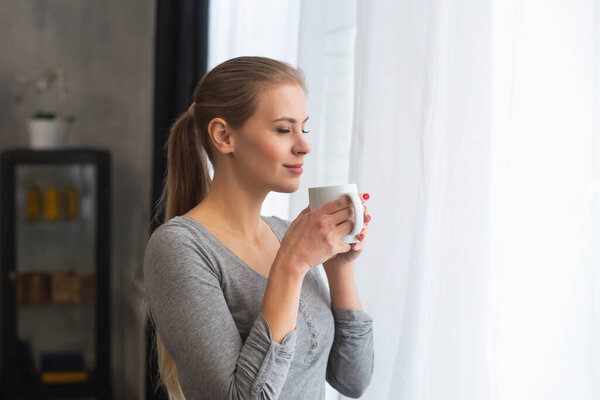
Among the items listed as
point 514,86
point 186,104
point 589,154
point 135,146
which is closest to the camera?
point 589,154

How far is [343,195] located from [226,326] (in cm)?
27

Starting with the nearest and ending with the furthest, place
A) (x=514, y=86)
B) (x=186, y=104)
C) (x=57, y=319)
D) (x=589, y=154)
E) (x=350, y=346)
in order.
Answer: (x=589, y=154) < (x=514, y=86) < (x=350, y=346) < (x=186, y=104) < (x=57, y=319)

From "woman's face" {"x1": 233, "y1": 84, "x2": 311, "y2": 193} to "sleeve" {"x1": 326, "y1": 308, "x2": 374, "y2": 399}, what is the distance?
283mm

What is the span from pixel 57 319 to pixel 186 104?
1870 millimetres

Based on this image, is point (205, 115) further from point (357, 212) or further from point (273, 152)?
point (357, 212)

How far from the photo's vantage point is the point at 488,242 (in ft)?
3.43

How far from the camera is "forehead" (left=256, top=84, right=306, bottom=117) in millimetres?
1075

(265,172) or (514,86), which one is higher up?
(514,86)

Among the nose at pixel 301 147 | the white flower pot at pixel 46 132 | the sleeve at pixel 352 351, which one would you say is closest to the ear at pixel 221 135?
the nose at pixel 301 147

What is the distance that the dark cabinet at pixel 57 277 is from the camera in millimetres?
3570

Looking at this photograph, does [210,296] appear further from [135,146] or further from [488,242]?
[135,146]

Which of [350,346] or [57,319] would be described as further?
[57,319]

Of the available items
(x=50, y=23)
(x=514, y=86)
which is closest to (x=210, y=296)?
(x=514, y=86)

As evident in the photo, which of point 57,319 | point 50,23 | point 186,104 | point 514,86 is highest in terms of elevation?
point 50,23
